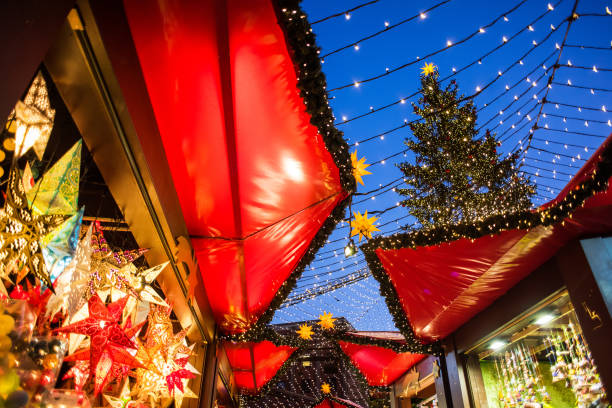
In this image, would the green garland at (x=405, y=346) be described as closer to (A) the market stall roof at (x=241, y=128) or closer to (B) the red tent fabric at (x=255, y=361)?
(B) the red tent fabric at (x=255, y=361)

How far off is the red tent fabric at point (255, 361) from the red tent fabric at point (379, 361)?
60.9 inches

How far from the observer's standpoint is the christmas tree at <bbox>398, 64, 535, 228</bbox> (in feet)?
27.5

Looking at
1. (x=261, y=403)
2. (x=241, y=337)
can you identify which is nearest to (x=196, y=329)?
(x=241, y=337)

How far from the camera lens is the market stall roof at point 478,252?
316 centimetres

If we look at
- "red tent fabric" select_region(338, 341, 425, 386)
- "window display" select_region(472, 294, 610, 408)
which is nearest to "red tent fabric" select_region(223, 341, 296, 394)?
"red tent fabric" select_region(338, 341, 425, 386)

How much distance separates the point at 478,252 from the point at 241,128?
3.05m

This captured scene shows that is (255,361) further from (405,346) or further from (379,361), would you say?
(405,346)

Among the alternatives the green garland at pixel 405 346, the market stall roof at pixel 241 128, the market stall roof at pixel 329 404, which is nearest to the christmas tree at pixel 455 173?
the green garland at pixel 405 346

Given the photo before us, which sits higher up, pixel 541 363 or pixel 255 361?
pixel 255 361

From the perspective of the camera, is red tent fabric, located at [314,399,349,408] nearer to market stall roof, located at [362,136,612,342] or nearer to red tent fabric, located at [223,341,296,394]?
red tent fabric, located at [223,341,296,394]

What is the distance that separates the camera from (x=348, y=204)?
365cm

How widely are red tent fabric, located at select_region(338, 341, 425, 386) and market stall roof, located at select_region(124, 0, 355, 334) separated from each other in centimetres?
555

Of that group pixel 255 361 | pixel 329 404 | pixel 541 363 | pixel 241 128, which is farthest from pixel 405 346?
pixel 329 404

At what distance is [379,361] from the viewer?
9203mm
